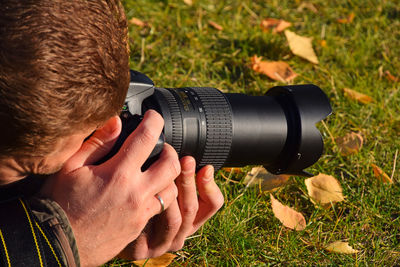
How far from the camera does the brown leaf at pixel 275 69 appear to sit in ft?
8.16

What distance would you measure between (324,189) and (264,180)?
219mm

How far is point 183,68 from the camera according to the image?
2.58 m

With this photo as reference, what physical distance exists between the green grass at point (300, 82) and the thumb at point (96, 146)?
20.5 inches

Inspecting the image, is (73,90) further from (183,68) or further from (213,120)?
(183,68)

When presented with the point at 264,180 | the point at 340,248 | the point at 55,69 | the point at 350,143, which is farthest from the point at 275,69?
the point at 55,69

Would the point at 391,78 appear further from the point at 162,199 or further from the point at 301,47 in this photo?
the point at 162,199

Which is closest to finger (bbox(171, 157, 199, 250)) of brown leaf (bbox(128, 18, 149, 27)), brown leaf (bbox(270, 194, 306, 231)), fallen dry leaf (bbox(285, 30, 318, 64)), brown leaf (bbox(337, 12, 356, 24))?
brown leaf (bbox(270, 194, 306, 231))

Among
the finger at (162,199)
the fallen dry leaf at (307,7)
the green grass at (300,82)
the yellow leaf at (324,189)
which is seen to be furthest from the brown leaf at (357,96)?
the finger at (162,199)

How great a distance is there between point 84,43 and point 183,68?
4.77 ft

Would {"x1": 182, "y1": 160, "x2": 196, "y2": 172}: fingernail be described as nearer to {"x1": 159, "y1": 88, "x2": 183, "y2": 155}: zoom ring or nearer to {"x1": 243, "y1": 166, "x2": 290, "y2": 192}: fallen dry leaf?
{"x1": 159, "y1": 88, "x2": 183, "y2": 155}: zoom ring

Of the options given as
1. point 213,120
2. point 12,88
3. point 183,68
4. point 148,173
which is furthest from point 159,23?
point 12,88

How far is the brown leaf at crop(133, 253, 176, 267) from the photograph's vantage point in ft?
5.49

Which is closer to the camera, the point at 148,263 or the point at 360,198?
the point at 148,263

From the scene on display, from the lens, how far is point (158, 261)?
1684mm
